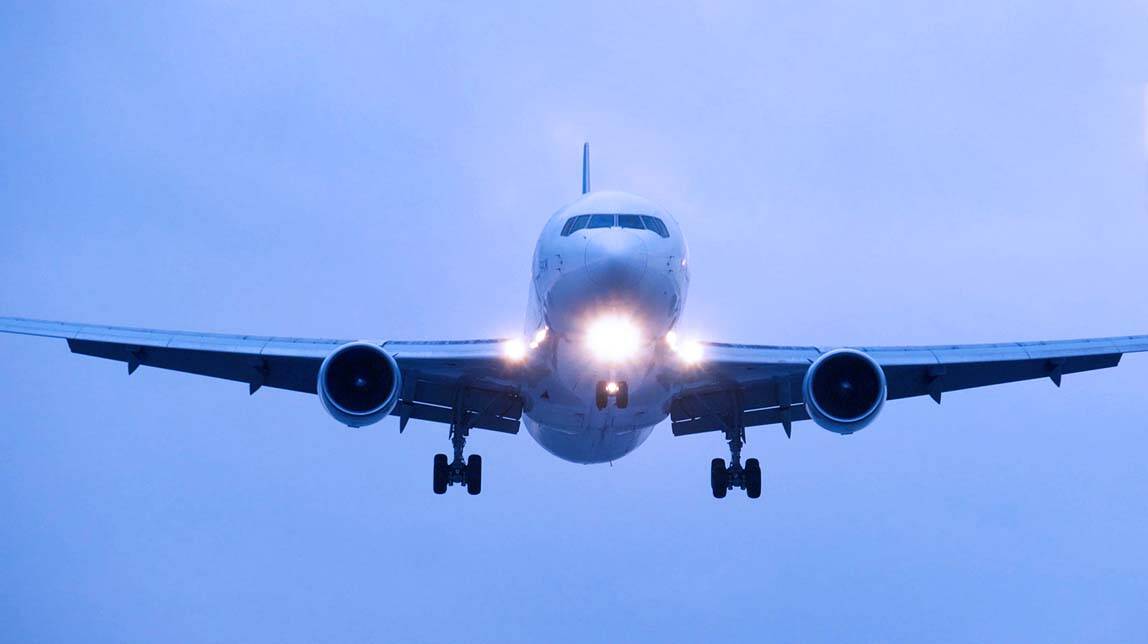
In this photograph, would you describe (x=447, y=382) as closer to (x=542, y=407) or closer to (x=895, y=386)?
(x=542, y=407)

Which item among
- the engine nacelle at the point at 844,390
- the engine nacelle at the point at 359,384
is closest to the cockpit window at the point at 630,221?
the engine nacelle at the point at 844,390

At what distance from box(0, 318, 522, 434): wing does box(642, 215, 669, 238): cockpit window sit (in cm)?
456

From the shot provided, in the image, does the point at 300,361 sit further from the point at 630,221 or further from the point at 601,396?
the point at 630,221

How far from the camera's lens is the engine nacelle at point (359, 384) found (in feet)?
81.5

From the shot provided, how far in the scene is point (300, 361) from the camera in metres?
27.3

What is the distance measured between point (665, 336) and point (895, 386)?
275 inches

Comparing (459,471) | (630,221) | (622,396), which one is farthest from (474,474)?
(630,221)

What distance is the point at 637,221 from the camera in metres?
23.3

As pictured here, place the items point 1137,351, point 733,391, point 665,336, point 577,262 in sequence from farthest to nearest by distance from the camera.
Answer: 1. point 733,391
2. point 1137,351
3. point 665,336
4. point 577,262

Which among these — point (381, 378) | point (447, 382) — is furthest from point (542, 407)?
point (381, 378)

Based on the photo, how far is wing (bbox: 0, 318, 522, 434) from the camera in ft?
87.0

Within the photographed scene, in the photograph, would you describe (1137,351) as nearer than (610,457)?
Yes

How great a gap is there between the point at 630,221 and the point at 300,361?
25.7 ft

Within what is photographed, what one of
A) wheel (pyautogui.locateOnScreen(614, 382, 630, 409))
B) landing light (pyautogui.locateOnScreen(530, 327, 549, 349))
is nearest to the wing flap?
landing light (pyautogui.locateOnScreen(530, 327, 549, 349))
